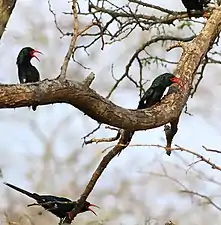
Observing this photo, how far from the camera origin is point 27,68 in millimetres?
2869

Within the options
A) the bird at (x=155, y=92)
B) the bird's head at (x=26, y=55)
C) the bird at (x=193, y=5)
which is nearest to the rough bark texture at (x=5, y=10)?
the bird at (x=155, y=92)

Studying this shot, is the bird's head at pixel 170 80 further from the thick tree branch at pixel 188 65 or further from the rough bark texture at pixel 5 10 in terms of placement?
the rough bark texture at pixel 5 10

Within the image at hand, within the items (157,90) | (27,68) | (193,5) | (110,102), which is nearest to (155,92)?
(157,90)

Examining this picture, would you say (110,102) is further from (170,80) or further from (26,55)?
(26,55)

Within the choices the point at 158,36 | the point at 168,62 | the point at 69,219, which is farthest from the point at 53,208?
the point at 168,62

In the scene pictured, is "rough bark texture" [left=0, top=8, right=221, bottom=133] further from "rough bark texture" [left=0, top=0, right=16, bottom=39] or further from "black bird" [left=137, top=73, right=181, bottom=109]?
"rough bark texture" [left=0, top=0, right=16, bottom=39]

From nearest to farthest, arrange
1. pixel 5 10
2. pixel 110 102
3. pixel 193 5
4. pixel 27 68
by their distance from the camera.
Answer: pixel 110 102 < pixel 5 10 < pixel 27 68 < pixel 193 5

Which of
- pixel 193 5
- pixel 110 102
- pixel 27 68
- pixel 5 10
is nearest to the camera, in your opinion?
pixel 110 102

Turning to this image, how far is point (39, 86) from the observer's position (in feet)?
4.86

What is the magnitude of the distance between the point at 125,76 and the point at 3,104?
7.41 feet

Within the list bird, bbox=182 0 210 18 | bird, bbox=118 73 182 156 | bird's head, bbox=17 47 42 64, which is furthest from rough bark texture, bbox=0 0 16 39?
bird, bbox=182 0 210 18

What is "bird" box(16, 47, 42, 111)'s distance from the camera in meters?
2.84

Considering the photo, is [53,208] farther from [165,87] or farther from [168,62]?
[168,62]

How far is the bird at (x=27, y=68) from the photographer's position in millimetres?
2842
